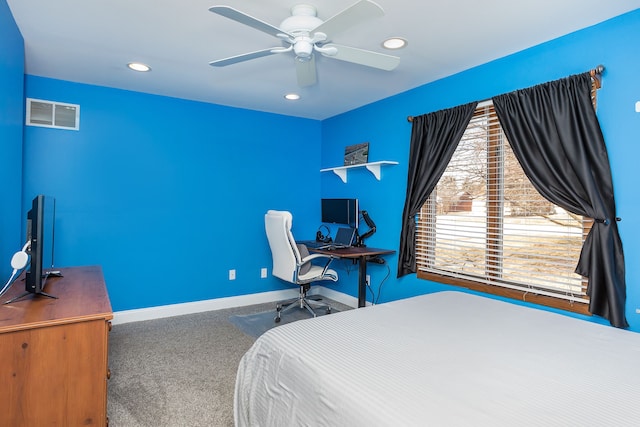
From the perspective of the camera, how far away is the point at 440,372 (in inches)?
49.3

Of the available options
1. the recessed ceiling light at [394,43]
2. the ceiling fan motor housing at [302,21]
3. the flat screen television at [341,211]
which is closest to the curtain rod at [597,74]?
the recessed ceiling light at [394,43]

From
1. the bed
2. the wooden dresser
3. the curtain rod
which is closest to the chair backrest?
the bed

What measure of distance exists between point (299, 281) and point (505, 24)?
2726mm

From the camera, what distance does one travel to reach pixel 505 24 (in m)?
2.24

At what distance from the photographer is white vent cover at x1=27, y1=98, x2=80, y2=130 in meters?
3.17

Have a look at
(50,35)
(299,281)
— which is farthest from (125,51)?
(299,281)

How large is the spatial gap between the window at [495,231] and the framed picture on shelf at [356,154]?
39.7 inches

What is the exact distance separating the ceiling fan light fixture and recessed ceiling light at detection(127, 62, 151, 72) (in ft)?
6.43

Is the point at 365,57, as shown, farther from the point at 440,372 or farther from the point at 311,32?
the point at 440,372

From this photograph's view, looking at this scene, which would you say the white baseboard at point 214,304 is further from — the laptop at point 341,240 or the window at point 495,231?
the window at point 495,231

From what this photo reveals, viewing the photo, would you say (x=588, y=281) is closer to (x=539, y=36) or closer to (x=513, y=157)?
(x=513, y=157)

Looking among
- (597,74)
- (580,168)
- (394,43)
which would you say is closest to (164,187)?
(394,43)

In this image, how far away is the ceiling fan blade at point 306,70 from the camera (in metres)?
2.30

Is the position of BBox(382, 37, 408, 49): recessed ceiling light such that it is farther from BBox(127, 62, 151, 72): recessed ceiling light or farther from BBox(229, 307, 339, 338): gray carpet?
BBox(229, 307, 339, 338): gray carpet
